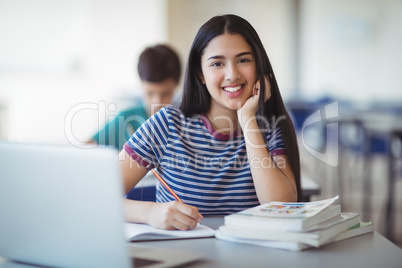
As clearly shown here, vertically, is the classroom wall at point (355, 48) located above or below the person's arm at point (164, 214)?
above

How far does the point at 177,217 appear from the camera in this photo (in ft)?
3.57

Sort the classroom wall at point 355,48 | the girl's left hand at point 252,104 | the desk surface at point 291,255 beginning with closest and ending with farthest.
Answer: the desk surface at point 291,255 → the girl's left hand at point 252,104 → the classroom wall at point 355,48

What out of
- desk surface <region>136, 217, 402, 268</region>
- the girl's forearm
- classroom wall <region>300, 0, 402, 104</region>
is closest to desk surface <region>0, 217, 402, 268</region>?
desk surface <region>136, 217, 402, 268</region>

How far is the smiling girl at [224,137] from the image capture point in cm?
142

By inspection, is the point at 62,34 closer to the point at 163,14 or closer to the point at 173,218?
the point at 163,14

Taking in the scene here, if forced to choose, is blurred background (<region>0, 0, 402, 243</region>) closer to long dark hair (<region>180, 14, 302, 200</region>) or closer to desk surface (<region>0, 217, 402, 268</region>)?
long dark hair (<region>180, 14, 302, 200</region>)

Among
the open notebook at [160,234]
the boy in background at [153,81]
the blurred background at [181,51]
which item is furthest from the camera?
the blurred background at [181,51]

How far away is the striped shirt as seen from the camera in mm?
1430

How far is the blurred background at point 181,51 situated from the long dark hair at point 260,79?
3.61m

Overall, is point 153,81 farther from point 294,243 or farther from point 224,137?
point 294,243

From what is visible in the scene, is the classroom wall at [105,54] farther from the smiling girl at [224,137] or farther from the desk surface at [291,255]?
the desk surface at [291,255]

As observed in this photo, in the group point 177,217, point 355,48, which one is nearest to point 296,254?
point 177,217

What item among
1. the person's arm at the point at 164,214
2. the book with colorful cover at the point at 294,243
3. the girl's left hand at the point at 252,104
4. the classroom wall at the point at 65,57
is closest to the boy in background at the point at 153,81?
the girl's left hand at the point at 252,104

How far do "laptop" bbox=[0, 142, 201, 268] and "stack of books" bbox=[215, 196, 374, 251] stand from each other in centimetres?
13
